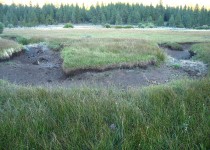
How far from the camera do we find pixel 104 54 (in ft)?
64.1

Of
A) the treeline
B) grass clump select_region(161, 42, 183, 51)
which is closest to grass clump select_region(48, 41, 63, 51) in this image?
grass clump select_region(161, 42, 183, 51)

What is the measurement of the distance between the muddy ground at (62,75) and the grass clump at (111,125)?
24.5 ft

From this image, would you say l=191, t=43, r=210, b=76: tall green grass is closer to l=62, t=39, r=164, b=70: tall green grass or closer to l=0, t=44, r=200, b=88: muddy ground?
l=62, t=39, r=164, b=70: tall green grass

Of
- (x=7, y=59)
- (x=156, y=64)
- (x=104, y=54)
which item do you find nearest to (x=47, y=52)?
(x=7, y=59)

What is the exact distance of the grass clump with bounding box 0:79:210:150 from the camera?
3832 millimetres

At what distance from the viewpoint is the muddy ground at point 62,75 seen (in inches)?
595

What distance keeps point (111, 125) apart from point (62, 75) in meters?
13.4

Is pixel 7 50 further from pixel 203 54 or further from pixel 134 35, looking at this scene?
pixel 134 35

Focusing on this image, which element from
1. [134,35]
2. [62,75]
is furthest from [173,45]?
[62,75]

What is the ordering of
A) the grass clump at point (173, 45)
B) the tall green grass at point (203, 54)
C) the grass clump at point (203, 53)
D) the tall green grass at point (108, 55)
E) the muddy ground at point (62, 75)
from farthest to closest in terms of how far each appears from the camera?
1. the grass clump at point (173, 45)
2. the grass clump at point (203, 53)
3. the tall green grass at point (203, 54)
4. the tall green grass at point (108, 55)
5. the muddy ground at point (62, 75)

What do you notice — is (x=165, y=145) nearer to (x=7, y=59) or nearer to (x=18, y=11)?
(x=7, y=59)

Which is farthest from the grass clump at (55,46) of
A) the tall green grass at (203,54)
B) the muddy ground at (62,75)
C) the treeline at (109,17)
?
the treeline at (109,17)

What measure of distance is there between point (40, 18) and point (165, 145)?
10329 cm

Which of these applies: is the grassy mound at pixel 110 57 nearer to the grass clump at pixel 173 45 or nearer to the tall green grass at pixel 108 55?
the tall green grass at pixel 108 55
